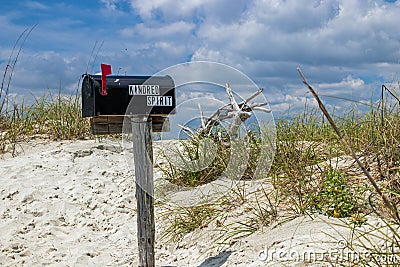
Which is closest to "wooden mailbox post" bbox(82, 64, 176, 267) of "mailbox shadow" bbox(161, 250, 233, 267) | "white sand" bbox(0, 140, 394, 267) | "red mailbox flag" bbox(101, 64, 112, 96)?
"red mailbox flag" bbox(101, 64, 112, 96)

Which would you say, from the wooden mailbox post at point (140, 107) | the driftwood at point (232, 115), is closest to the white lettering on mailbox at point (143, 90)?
the wooden mailbox post at point (140, 107)

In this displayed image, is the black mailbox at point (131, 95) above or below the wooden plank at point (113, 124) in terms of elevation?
above

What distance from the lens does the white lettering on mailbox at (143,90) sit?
13.1 ft

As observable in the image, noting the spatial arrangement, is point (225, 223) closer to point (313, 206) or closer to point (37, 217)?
point (313, 206)

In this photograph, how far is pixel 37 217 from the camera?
5641mm

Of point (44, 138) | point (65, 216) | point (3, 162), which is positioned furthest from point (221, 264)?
point (44, 138)

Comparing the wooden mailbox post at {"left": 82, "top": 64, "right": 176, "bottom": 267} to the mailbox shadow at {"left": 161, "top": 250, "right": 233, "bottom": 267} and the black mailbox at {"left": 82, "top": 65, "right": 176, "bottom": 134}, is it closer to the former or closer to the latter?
the black mailbox at {"left": 82, "top": 65, "right": 176, "bottom": 134}

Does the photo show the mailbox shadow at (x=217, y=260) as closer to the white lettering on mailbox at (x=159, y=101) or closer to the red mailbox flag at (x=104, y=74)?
the white lettering on mailbox at (x=159, y=101)

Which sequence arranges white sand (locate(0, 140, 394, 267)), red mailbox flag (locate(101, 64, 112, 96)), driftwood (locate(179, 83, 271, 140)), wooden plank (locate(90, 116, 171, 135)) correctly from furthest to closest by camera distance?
driftwood (locate(179, 83, 271, 140))
wooden plank (locate(90, 116, 171, 135))
red mailbox flag (locate(101, 64, 112, 96))
white sand (locate(0, 140, 394, 267))

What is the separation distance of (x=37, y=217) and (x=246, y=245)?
277 centimetres

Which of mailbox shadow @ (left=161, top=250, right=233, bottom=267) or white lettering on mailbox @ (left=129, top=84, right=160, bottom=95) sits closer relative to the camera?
mailbox shadow @ (left=161, top=250, right=233, bottom=267)

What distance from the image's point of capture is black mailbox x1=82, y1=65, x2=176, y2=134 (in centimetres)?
398

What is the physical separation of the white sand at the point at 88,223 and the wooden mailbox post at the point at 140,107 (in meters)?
0.71

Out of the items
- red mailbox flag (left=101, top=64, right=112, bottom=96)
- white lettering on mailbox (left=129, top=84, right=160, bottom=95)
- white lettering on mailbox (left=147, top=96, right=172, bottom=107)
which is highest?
red mailbox flag (left=101, top=64, right=112, bottom=96)
